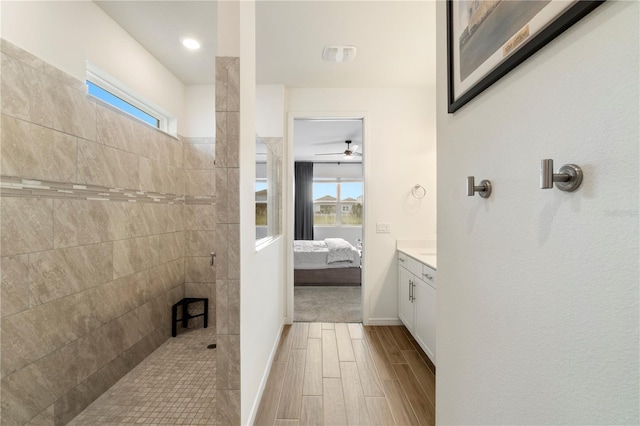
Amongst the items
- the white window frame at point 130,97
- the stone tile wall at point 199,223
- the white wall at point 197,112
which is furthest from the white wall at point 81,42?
the stone tile wall at point 199,223

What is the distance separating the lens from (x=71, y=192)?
1812 millimetres

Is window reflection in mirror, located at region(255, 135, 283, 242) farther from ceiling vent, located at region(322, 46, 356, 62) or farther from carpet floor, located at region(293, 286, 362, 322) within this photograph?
carpet floor, located at region(293, 286, 362, 322)

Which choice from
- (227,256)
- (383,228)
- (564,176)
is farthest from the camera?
(383,228)

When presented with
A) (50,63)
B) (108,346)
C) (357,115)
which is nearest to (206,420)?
(108,346)

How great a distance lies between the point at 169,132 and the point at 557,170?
345 cm

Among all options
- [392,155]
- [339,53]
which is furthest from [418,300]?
[339,53]

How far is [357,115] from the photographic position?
3242mm

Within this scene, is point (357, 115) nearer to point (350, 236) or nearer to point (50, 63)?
point (50, 63)

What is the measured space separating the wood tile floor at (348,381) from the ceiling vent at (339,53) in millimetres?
2747

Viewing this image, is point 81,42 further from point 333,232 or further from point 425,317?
point 333,232

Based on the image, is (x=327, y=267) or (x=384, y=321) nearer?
(x=384, y=321)

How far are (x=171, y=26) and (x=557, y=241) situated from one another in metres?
2.86

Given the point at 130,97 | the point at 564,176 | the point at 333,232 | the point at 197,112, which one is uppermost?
the point at 197,112

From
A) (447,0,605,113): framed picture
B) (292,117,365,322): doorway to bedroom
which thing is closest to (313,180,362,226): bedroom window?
(292,117,365,322): doorway to bedroom
